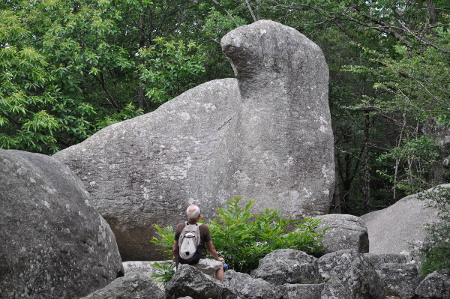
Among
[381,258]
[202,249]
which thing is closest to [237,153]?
[381,258]

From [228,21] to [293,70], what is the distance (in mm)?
5299

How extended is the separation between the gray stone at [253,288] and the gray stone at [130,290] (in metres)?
0.96

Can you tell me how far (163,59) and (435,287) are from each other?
9.98 metres

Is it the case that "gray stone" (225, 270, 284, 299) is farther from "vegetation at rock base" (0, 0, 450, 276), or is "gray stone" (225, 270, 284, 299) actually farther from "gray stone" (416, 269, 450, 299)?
"vegetation at rock base" (0, 0, 450, 276)

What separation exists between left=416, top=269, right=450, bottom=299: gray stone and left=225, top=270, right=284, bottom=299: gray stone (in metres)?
1.86

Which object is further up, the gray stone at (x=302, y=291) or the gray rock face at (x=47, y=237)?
the gray rock face at (x=47, y=237)

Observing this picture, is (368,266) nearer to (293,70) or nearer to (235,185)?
(235,185)

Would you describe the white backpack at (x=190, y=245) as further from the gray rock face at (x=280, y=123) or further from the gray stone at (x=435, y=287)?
the gray rock face at (x=280, y=123)

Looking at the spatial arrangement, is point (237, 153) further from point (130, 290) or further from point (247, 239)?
point (130, 290)

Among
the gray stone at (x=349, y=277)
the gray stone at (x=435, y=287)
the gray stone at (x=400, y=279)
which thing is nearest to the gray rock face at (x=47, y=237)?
the gray stone at (x=349, y=277)

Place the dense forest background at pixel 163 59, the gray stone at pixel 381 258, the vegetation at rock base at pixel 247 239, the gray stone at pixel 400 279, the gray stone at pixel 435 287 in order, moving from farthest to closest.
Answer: the dense forest background at pixel 163 59, the gray stone at pixel 381 258, the vegetation at rock base at pixel 247 239, the gray stone at pixel 400 279, the gray stone at pixel 435 287

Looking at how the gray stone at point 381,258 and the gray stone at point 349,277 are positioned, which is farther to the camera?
the gray stone at point 381,258

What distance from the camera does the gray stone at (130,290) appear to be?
4.57 m

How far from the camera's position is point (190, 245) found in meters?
5.64
